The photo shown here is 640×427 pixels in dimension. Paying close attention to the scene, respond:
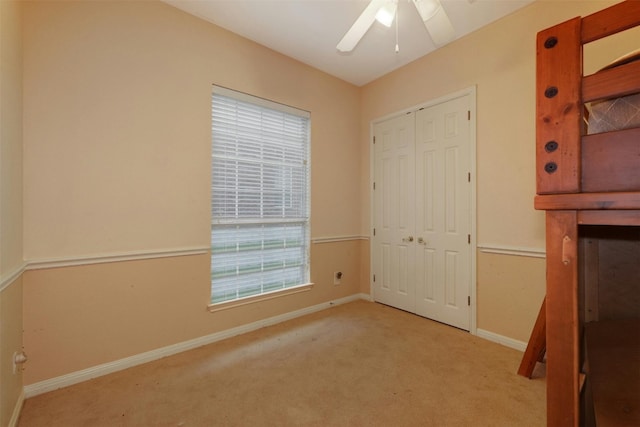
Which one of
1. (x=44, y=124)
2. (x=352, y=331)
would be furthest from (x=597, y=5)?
(x=44, y=124)

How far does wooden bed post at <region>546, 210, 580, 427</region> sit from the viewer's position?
2.57 ft

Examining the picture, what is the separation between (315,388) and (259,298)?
1.18 m

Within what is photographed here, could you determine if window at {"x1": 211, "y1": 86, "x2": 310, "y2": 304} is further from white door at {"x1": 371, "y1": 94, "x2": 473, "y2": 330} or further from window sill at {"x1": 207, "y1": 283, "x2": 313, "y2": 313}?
white door at {"x1": 371, "y1": 94, "x2": 473, "y2": 330}

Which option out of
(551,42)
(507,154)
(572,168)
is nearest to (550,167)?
(572,168)

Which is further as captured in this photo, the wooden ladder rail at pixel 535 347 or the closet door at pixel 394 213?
the closet door at pixel 394 213

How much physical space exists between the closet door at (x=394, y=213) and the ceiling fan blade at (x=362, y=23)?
151 cm

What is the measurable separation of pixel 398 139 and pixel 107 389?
3415 mm

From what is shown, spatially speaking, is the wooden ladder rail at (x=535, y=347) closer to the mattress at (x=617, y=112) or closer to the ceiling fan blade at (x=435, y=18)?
the mattress at (x=617, y=112)

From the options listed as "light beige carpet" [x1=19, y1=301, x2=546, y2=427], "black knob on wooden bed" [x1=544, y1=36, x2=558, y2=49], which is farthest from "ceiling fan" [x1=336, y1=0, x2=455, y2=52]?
"light beige carpet" [x1=19, y1=301, x2=546, y2=427]

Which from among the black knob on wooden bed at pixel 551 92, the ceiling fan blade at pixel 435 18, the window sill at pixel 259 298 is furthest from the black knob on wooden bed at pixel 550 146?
the window sill at pixel 259 298

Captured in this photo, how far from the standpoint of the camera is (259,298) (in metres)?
2.81

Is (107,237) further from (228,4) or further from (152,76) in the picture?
(228,4)

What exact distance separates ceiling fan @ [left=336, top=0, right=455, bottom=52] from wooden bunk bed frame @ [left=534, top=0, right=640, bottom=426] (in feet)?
3.52

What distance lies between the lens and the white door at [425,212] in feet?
8.91
